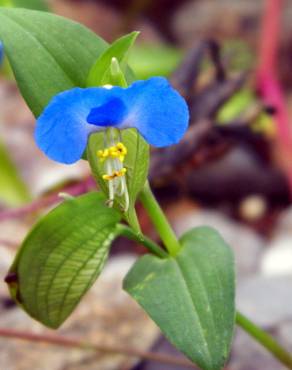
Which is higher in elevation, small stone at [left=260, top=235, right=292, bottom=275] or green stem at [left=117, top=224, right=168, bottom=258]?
green stem at [left=117, top=224, right=168, bottom=258]

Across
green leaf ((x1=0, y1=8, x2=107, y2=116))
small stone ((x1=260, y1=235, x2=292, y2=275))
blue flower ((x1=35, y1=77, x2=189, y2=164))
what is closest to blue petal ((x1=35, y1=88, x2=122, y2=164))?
blue flower ((x1=35, y1=77, x2=189, y2=164))

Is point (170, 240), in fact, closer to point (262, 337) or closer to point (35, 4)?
point (262, 337)

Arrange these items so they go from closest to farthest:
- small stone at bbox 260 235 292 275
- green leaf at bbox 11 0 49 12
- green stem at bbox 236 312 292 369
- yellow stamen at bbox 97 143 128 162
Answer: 1. yellow stamen at bbox 97 143 128 162
2. green stem at bbox 236 312 292 369
3. green leaf at bbox 11 0 49 12
4. small stone at bbox 260 235 292 275

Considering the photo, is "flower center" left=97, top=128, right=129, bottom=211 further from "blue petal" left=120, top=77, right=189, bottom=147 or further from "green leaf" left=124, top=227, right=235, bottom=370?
"green leaf" left=124, top=227, right=235, bottom=370

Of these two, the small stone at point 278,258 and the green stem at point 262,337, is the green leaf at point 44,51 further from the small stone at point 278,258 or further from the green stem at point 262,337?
the small stone at point 278,258

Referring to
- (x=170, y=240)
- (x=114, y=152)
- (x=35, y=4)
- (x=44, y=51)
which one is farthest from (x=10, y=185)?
(x=114, y=152)

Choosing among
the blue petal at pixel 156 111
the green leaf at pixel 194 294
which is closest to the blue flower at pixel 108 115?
the blue petal at pixel 156 111

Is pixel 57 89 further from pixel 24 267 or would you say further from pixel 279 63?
pixel 279 63
